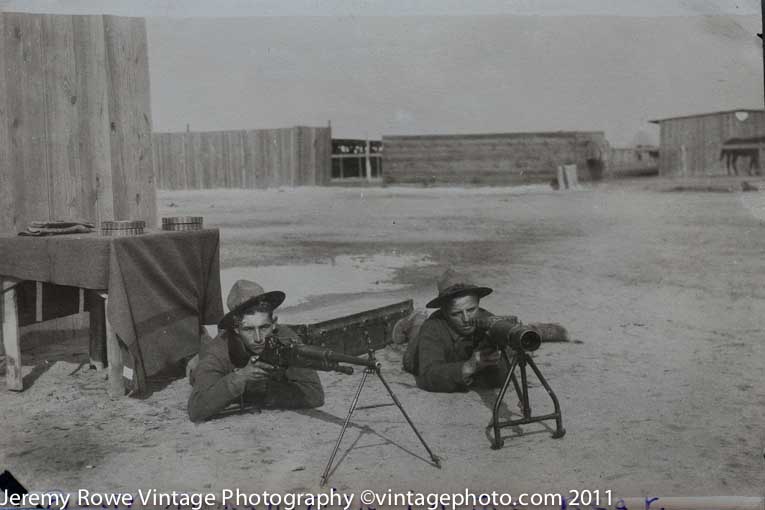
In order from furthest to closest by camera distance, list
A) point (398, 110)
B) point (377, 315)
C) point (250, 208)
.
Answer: point (250, 208), point (377, 315), point (398, 110)

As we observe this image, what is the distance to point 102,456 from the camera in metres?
3.47

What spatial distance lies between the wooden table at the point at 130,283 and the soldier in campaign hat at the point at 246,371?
1.11 feet

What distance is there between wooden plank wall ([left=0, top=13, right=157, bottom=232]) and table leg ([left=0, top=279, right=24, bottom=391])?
2.95 feet

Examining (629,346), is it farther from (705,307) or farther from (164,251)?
(164,251)

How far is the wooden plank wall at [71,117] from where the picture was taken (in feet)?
15.8

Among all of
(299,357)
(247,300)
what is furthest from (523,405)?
(247,300)

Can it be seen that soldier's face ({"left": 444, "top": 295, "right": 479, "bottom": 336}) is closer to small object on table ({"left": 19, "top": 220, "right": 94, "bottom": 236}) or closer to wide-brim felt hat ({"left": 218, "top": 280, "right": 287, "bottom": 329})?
wide-brim felt hat ({"left": 218, "top": 280, "right": 287, "bottom": 329})

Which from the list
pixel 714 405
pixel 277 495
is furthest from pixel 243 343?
pixel 714 405

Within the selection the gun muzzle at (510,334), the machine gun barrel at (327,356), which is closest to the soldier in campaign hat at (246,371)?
the machine gun barrel at (327,356)

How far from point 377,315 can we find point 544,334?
130 cm

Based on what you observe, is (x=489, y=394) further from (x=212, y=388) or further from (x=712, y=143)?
(x=712, y=143)

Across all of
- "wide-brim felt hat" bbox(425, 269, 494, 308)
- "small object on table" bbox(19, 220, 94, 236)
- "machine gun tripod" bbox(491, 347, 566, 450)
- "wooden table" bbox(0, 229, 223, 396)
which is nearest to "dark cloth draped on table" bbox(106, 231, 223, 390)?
"wooden table" bbox(0, 229, 223, 396)

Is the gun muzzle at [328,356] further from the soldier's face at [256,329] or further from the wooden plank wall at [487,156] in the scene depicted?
the wooden plank wall at [487,156]

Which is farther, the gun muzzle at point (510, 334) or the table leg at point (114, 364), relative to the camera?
the table leg at point (114, 364)
